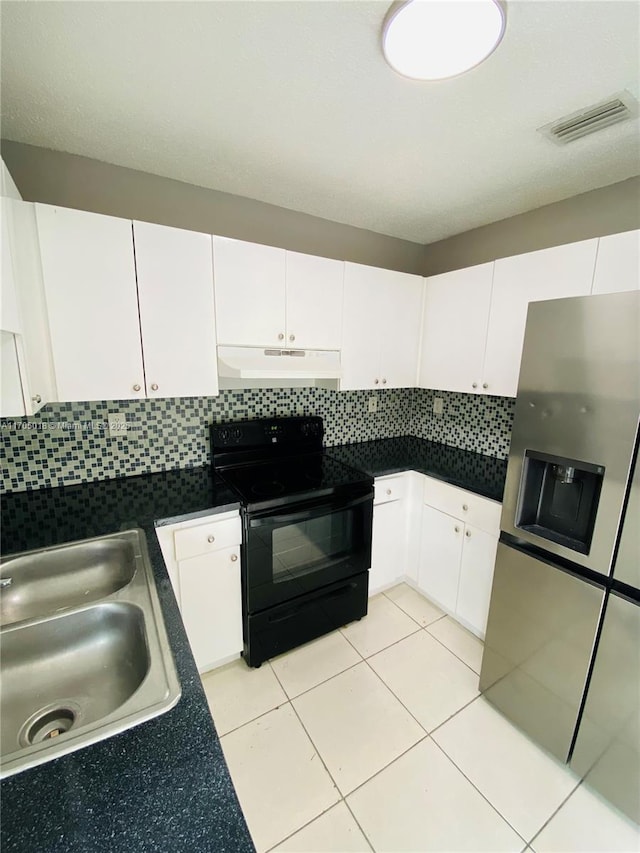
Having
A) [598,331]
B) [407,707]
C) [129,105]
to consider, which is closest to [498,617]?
[407,707]

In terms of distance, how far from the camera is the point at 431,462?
2309mm

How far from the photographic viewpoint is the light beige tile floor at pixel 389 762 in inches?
47.2

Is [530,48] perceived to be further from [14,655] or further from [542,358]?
[14,655]

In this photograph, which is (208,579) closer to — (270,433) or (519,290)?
(270,433)

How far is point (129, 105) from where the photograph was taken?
1246 mm

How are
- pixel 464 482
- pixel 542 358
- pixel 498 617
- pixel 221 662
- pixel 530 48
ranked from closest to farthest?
pixel 530 48, pixel 542 358, pixel 498 617, pixel 221 662, pixel 464 482

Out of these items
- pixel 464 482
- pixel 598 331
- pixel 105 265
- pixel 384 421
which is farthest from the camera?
pixel 384 421

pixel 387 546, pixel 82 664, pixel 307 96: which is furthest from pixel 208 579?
pixel 307 96

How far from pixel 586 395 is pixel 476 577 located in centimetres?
122

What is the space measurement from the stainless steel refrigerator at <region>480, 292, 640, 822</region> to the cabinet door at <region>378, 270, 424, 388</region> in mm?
985

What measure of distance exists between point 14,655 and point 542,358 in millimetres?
1910

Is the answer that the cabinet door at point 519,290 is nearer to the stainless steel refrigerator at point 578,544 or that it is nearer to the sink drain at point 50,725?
the stainless steel refrigerator at point 578,544

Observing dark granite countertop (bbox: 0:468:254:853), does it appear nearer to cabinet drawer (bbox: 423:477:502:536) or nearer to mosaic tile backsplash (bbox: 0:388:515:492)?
mosaic tile backsplash (bbox: 0:388:515:492)

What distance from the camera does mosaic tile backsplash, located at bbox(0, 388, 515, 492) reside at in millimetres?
1647
